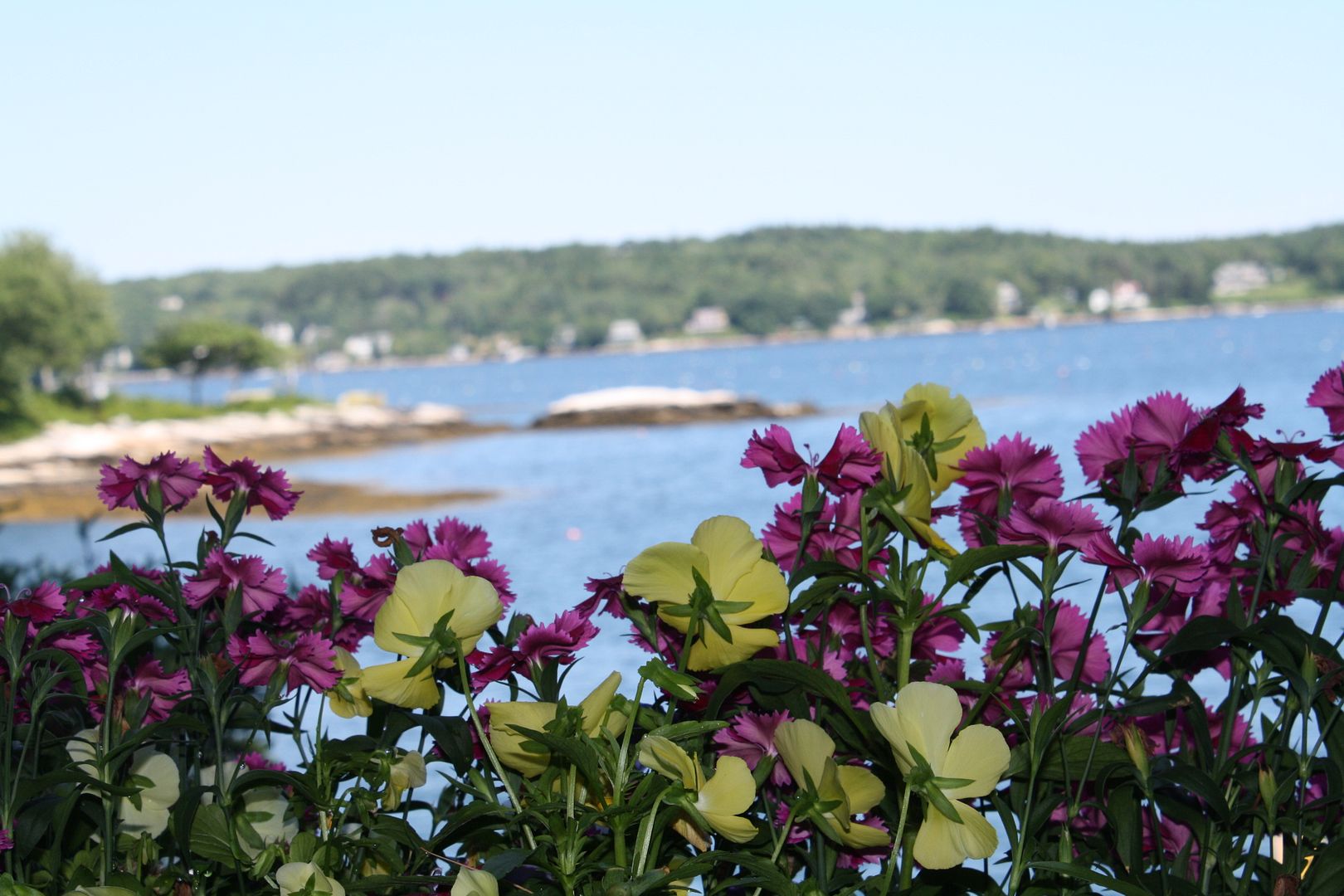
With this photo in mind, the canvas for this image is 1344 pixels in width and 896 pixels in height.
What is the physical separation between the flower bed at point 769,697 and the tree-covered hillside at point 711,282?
11459 cm

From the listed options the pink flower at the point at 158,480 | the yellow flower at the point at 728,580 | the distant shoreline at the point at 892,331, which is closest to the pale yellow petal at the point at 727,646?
the yellow flower at the point at 728,580

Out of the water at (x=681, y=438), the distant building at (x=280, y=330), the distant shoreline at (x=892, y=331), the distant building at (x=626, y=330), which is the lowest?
the water at (x=681, y=438)

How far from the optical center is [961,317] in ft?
392

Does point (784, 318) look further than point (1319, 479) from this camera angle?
Yes

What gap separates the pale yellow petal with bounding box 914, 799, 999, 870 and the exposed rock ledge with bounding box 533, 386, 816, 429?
42509mm

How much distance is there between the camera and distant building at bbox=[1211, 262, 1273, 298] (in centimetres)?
11981

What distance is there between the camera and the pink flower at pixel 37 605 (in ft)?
3.90

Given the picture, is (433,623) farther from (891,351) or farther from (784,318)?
(784,318)

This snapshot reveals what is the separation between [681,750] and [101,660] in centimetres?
68

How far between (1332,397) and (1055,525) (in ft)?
1.14

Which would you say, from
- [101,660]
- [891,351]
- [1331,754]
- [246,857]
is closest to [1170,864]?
[1331,754]

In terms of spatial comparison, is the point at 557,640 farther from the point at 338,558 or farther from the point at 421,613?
the point at 338,558

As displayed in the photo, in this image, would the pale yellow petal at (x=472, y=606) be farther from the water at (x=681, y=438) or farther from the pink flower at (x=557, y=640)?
the water at (x=681, y=438)

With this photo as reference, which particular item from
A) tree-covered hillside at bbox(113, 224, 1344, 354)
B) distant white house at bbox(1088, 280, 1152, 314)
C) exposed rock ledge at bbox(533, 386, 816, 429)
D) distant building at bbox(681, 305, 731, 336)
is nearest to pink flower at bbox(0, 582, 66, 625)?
exposed rock ledge at bbox(533, 386, 816, 429)
